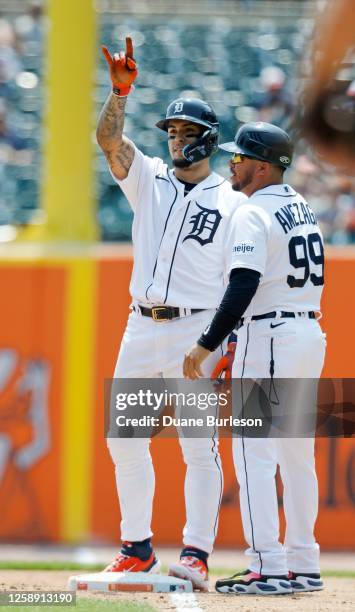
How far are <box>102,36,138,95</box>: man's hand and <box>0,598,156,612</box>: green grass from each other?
213 centimetres

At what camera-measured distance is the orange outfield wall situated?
7473 mm

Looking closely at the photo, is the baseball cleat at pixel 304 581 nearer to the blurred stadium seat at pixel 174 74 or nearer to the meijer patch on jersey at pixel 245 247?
the meijer patch on jersey at pixel 245 247

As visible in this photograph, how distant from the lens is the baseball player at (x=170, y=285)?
16.6ft

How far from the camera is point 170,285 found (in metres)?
5.08

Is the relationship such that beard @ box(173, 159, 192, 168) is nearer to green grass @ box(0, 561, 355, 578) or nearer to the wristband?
→ the wristband

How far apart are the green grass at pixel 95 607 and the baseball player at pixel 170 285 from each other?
22.2 inches

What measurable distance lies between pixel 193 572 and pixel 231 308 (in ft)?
3.80

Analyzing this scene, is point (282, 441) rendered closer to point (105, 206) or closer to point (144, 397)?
point (144, 397)

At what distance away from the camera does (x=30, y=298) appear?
7.59m

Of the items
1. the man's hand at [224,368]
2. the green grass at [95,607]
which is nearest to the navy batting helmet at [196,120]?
the man's hand at [224,368]

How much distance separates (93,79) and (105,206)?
292cm

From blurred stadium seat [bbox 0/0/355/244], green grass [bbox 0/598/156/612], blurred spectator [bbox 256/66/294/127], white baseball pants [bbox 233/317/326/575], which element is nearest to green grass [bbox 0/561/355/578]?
white baseball pants [bbox 233/317/326/575]

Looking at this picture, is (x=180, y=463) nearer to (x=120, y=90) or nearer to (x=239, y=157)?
(x=239, y=157)

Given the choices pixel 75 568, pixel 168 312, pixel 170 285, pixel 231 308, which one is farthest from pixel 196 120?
pixel 75 568
